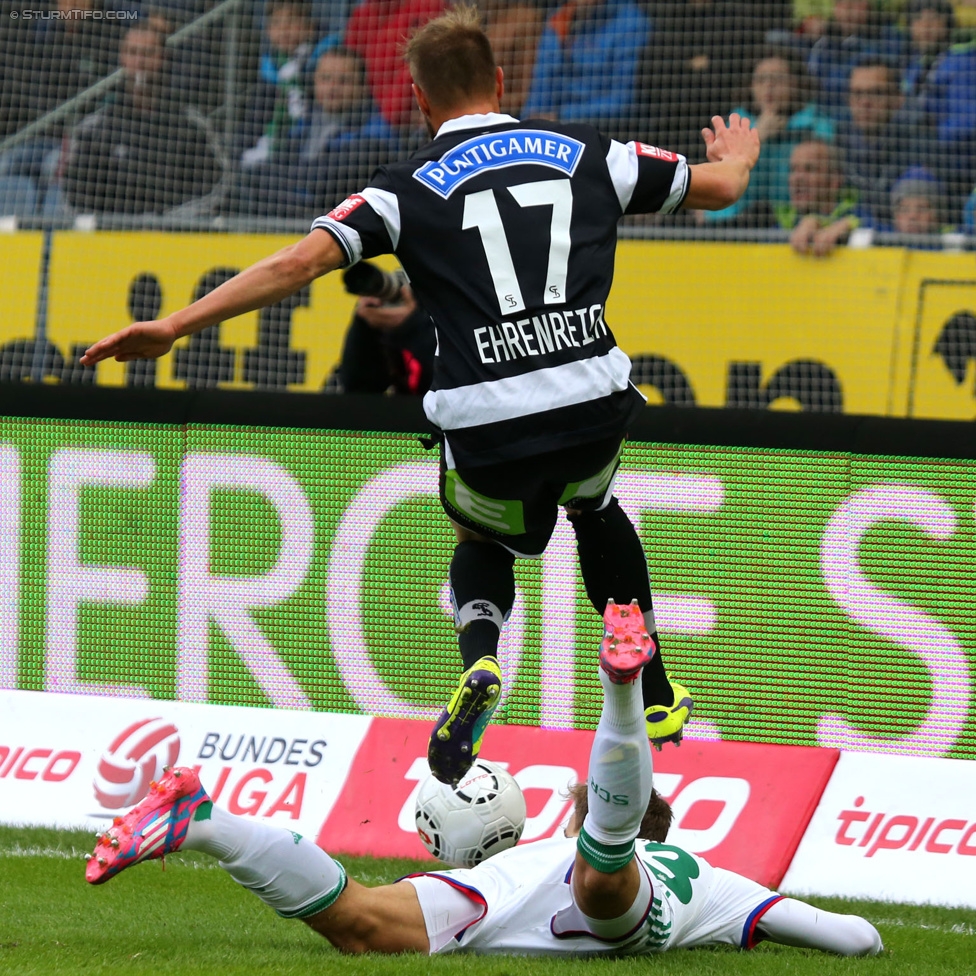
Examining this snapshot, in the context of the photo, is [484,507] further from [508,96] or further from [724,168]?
[508,96]

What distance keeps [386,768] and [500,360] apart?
2.55 meters

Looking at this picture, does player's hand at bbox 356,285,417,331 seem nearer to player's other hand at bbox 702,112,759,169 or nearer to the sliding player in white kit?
player's other hand at bbox 702,112,759,169

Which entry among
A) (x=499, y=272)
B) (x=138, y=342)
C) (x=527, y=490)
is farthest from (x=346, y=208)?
(x=527, y=490)

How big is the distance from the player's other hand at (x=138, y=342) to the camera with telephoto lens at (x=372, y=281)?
2.29 metres

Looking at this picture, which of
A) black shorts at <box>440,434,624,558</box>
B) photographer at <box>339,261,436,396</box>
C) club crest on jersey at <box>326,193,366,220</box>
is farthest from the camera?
photographer at <box>339,261,436,396</box>

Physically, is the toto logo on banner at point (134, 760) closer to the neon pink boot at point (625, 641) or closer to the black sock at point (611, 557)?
the black sock at point (611, 557)

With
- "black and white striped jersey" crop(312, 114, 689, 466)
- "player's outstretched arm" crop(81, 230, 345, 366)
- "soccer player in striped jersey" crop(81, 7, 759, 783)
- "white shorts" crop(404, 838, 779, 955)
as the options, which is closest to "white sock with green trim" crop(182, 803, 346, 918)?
"white shorts" crop(404, 838, 779, 955)

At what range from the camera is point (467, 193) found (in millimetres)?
4203

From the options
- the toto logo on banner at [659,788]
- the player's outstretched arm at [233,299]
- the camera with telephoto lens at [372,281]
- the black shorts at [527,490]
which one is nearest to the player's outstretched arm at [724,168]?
the black shorts at [527,490]

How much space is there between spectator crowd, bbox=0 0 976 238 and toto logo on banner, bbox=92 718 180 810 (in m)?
4.13

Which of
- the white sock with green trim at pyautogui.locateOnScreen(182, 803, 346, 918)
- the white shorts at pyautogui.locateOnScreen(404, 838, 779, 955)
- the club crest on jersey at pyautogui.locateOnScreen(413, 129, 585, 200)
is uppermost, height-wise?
the club crest on jersey at pyautogui.locateOnScreen(413, 129, 585, 200)

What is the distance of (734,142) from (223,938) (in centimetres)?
273

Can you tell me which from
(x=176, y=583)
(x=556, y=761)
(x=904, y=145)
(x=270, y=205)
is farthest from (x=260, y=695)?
(x=904, y=145)

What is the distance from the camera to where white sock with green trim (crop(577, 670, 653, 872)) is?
4016 millimetres
